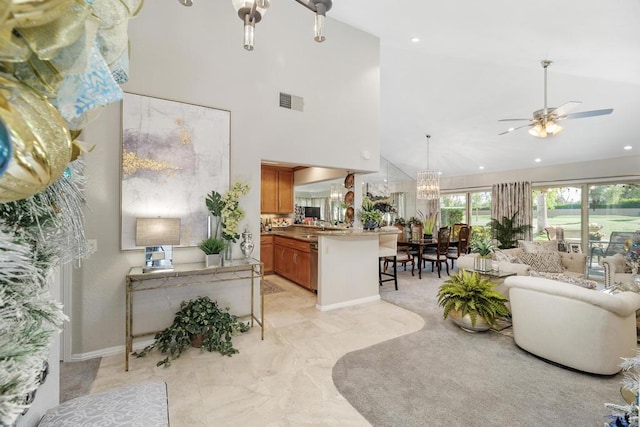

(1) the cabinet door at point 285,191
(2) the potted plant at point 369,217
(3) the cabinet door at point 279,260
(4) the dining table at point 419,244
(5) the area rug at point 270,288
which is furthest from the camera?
(1) the cabinet door at point 285,191

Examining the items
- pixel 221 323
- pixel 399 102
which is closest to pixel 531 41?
pixel 399 102

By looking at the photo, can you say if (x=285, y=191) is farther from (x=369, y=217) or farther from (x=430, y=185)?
(x=430, y=185)

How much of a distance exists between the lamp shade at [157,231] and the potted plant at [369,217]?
9.55 ft

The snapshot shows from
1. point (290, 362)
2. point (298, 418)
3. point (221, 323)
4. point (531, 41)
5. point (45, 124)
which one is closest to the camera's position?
point (45, 124)

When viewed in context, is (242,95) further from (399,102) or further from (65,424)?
(399,102)

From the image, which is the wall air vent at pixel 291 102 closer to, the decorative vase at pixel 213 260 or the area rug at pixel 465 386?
the decorative vase at pixel 213 260

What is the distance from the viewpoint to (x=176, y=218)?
3.05m

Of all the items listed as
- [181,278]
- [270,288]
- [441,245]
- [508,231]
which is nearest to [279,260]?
[270,288]

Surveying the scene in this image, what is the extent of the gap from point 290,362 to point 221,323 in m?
0.87

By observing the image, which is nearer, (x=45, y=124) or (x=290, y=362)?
(x=45, y=124)

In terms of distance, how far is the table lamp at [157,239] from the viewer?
9.24ft

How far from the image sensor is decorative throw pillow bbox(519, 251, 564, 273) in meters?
4.84

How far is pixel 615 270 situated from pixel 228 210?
6043 millimetres

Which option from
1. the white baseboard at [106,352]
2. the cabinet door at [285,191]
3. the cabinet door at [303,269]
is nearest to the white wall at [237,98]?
the white baseboard at [106,352]
